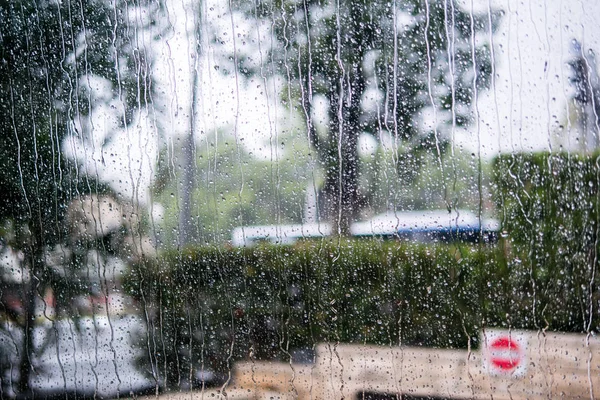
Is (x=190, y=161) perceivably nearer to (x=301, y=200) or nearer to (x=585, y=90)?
(x=301, y=200)

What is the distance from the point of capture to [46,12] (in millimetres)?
1685

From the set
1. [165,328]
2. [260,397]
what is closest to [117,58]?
[165,328]

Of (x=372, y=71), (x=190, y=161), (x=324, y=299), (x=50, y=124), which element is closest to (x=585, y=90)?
(x=372, y=71)

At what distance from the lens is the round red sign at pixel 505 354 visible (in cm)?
128

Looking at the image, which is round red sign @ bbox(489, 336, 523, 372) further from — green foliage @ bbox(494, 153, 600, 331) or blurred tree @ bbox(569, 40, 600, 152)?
blurred tree @ bbox(569, 40, 600, 152)

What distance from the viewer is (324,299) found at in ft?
4.58

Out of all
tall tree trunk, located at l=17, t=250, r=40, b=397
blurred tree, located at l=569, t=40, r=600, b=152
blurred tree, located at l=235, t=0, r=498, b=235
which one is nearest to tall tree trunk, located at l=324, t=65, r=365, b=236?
blurred tree, located at l=235, t=0, r=498, b=235

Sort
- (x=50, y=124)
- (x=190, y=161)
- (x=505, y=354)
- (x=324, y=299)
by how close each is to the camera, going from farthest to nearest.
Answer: (x=50, y=124), (x=190, y=161), (x=324, y=299), (x=505, y=354)

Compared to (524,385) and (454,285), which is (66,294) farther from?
(524,385)

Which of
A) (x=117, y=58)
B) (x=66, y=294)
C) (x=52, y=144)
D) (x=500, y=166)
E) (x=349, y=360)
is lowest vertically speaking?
(x=349, y=360)

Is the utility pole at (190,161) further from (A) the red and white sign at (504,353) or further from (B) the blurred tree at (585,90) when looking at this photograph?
(B) the blurred tree at (585,90)

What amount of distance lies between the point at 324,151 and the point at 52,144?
0.84 metres

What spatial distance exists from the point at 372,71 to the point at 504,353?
0.77 m

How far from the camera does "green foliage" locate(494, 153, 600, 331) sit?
1.29 metres
